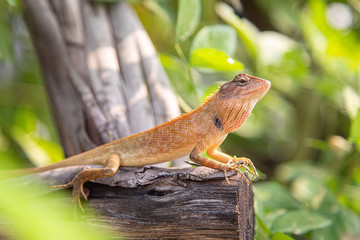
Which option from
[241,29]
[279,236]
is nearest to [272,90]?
[241,29]

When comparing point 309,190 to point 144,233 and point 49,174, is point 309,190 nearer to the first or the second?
point 144,233

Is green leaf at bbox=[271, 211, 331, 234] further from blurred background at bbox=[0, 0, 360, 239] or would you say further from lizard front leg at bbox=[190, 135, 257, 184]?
lizard front leg at bbox=[190, 135, 257, 184]

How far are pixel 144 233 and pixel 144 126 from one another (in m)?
1.01

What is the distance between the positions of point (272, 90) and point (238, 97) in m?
3.19

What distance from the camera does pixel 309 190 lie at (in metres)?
3.62

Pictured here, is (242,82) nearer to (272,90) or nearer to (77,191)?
(77,191)

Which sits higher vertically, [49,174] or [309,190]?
[49,174]

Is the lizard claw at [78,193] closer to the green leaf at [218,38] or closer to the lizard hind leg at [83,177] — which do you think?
the lizard hind leg at [83,177]

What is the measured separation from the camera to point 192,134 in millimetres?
2613

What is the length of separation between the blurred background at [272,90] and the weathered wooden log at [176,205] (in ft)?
1.94

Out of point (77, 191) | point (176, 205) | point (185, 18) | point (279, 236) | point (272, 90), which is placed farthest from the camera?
point (272, 90)

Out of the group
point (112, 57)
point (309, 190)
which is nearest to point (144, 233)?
point (112, 57)

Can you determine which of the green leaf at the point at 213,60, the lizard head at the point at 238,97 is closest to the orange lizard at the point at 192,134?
the lizard head at the point at 238,97

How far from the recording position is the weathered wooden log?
2.03m
